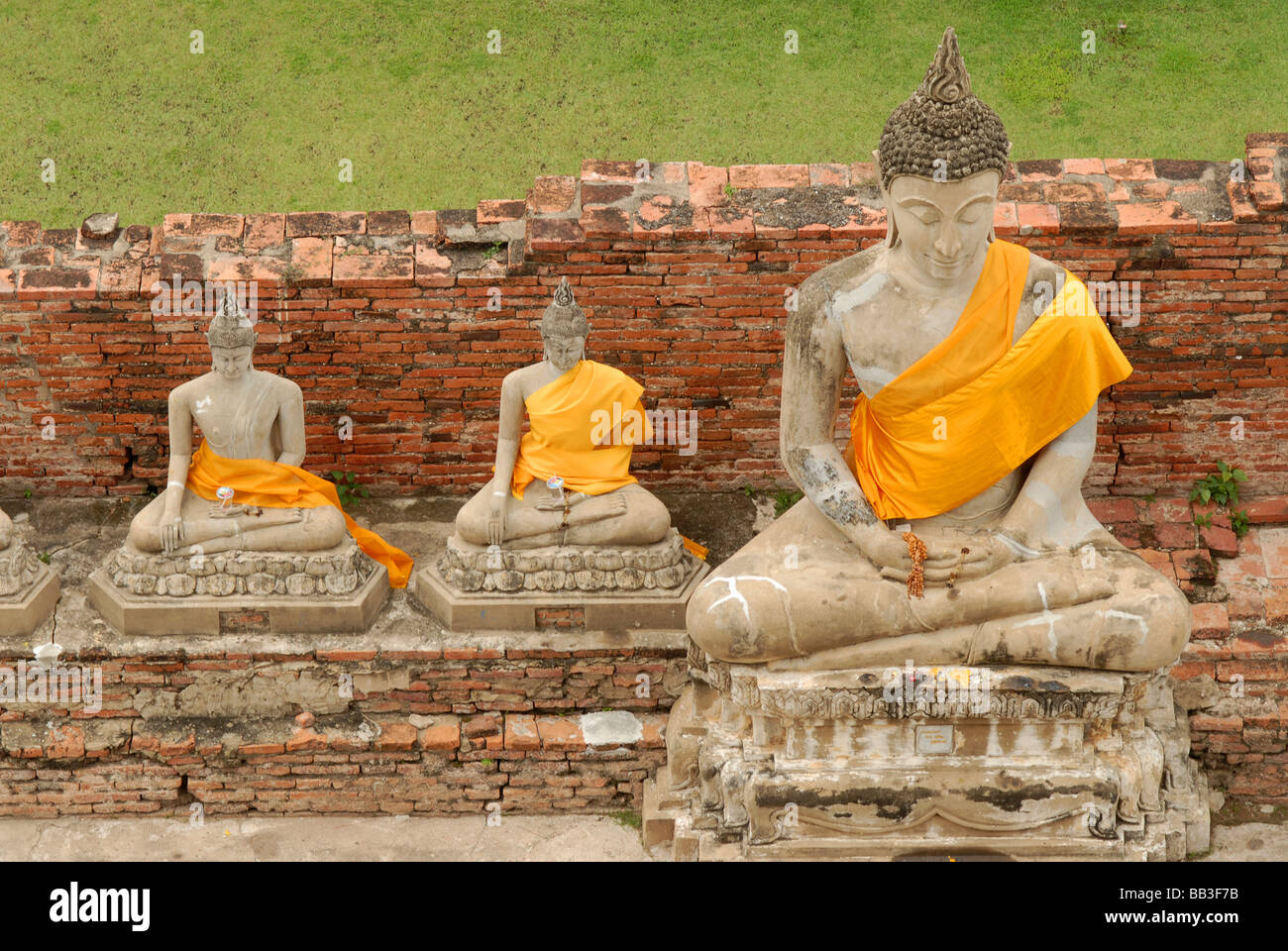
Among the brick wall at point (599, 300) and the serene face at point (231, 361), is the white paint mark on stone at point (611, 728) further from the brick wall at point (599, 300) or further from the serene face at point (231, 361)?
the serene face at point (231, 361)

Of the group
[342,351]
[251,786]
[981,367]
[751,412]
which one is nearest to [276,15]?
[342,351]

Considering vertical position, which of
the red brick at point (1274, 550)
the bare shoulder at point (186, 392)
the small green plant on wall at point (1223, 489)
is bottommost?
the red brick at point (1274, 550)

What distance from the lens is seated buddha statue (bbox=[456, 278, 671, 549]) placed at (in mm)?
10805

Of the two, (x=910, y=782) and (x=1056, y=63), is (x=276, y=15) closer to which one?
(x=1056, y=63)

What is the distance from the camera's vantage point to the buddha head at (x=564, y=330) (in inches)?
416

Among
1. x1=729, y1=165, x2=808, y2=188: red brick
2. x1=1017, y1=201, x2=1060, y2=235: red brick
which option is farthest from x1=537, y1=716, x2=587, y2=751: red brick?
x1=1017, y1=201, x2=1060, y2=235: red brick

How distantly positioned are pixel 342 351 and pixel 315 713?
1.95 m

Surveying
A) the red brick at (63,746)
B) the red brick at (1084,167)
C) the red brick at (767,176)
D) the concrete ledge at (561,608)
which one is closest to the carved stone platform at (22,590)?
the red brick at (63,746)

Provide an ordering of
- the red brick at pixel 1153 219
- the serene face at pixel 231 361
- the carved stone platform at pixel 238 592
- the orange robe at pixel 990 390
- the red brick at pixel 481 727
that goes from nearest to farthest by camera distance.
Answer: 1. the orange robe at pixel 990 390
2. the serene face at pixel 231 361
3. the carved stone platform at pixel 238 592
4. the red brick at pixel 481 727
5. the red brick at pixel 1153 219

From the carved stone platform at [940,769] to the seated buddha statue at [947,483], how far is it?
146 mm

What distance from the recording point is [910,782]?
9.95m

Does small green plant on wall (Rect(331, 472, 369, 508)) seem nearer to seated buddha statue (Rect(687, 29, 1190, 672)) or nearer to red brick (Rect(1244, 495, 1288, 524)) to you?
seated buddha statue (Rect(687, 29, 1190, 672))

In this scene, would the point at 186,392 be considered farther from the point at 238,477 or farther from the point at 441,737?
the point at 441,737

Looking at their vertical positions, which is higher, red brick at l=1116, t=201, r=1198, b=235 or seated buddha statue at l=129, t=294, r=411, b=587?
red brick at l=1116, t=201, r=1198, b=235
